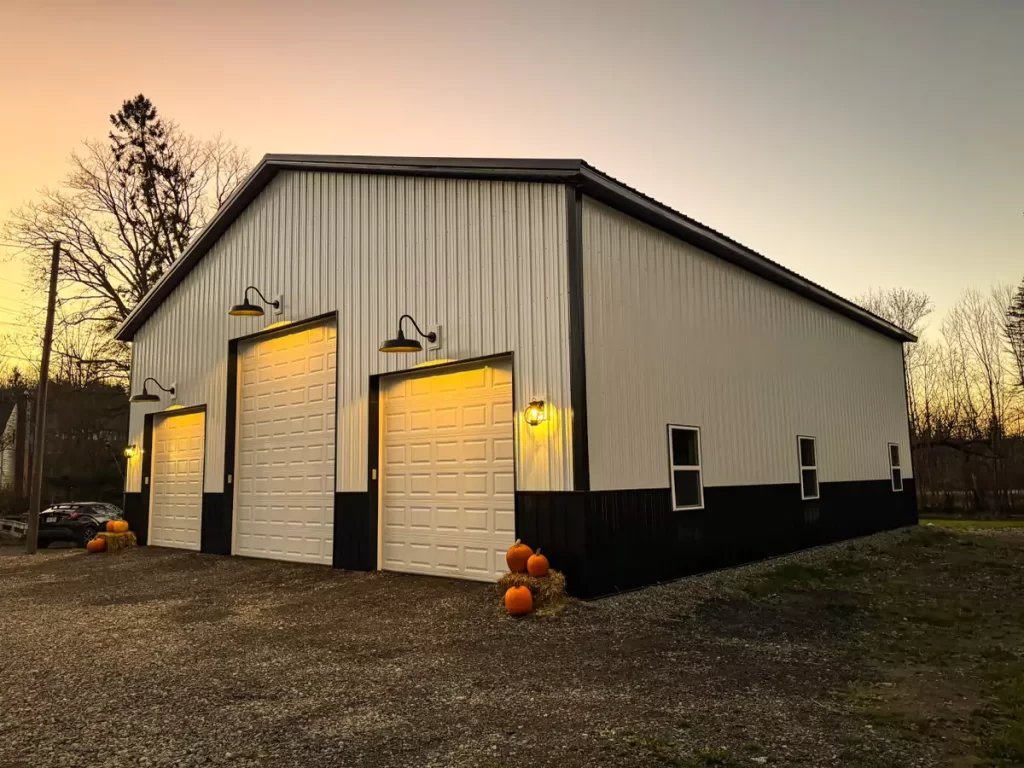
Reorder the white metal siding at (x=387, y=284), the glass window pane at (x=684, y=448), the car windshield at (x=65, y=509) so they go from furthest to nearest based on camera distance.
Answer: the car windshield at (x=65, y=509), the glass window pane at (x=684, y=448), the white metal siding at (x=387, y=284)

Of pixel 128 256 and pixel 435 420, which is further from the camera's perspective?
pixel 128 256

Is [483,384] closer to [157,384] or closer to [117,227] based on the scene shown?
[157,384]

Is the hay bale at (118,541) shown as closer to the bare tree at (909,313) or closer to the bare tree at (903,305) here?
the bare tree at (909,313)

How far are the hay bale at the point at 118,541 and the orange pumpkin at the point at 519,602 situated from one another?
33.0ft

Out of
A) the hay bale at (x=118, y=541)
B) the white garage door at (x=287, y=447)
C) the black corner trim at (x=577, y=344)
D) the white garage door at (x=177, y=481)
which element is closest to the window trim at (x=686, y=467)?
the black corner trim at (x=577, y=344)

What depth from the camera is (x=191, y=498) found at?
1306 centimetres

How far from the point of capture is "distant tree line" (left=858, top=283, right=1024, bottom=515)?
2584 centimetres

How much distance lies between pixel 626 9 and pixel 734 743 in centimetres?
1084

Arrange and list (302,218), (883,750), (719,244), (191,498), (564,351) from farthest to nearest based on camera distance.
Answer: (191,498) < (302,218) < (719,244) < (564,351) < (883,750)

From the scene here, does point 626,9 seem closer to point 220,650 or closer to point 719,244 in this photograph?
point 719,244

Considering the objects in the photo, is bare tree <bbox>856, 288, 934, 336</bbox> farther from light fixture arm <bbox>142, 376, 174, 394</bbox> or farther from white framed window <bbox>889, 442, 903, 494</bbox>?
light fixture arm <bbox>142, 376, 174, 394</bbox>

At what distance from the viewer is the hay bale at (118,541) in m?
13.2

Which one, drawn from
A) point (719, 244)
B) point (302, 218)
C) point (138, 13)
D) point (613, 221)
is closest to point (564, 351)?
point (613, 221)

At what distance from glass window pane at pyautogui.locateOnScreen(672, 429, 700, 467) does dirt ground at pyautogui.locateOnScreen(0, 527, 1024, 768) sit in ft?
5.06
